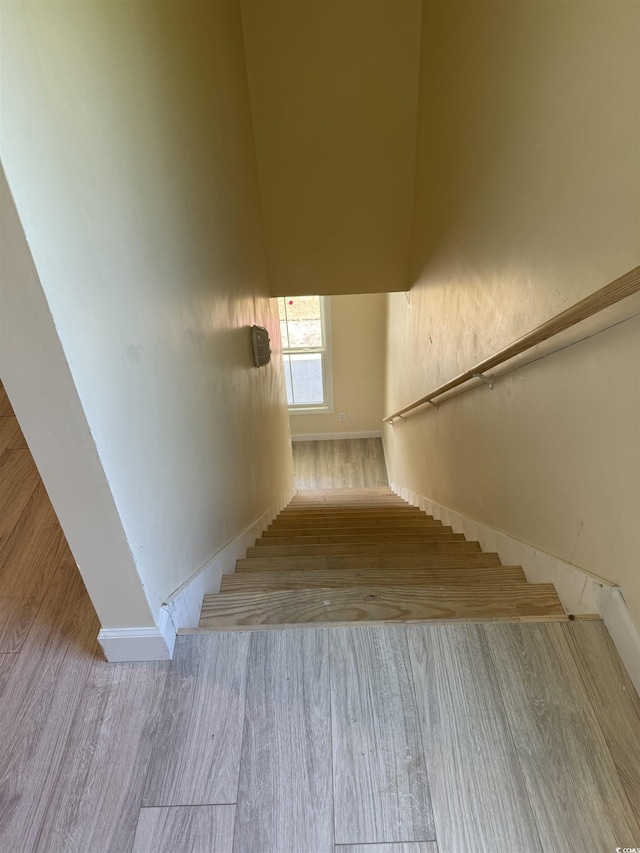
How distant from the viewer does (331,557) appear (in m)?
1.95

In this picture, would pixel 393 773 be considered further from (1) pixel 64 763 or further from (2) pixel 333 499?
(2) pixel 333 499

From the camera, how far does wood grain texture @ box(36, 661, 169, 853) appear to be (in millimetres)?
933

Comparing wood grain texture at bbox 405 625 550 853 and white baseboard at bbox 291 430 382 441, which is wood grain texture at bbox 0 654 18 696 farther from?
white baseboard at bbox 291 430 382 441

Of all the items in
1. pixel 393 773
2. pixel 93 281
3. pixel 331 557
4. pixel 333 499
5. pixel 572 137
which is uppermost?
pixel 572 137

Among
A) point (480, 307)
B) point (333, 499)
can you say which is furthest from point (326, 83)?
point (333, 499)

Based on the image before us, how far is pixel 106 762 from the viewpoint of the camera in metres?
1.03

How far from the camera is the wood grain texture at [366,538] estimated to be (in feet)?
7.41

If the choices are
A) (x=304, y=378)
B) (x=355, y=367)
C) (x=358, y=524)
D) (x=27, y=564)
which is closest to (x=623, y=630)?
(x=27, y=564)

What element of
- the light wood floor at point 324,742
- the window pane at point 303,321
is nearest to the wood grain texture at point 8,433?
the light wood floor at point 324,742

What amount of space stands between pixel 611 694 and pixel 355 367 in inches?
219

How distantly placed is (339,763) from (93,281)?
1079mm

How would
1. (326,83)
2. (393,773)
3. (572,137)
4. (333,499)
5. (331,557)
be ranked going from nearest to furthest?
(393,773), (572,137), (331,557), (326,83), (333,499)

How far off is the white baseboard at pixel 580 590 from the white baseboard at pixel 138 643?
1.07m

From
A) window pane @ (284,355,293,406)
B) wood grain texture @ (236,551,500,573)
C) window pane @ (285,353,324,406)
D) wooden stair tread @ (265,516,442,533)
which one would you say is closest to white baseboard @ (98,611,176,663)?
wood grain texture @ (236,551,500,573)
